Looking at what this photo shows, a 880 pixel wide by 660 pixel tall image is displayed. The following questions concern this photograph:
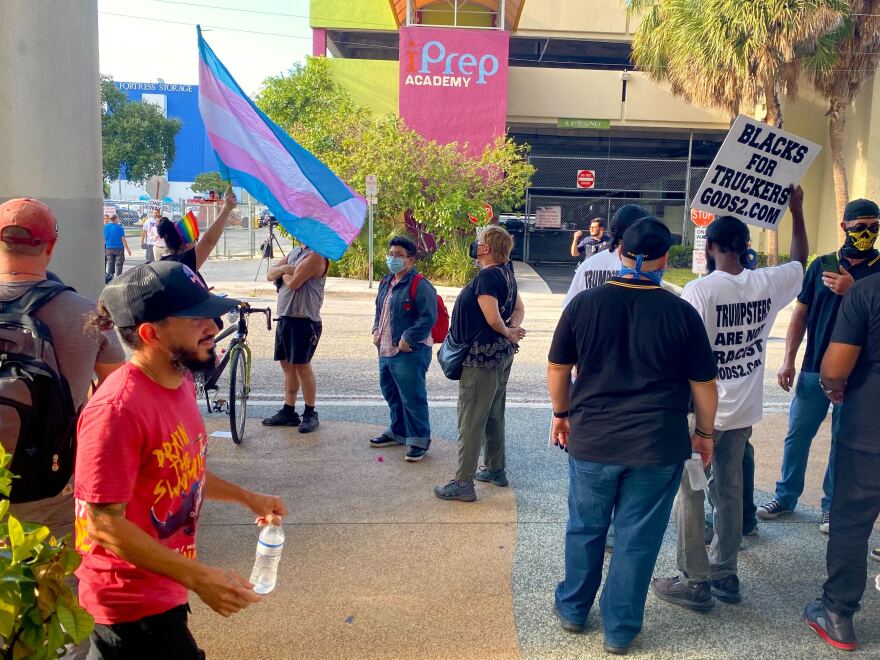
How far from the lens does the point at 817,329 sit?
16.6 feet

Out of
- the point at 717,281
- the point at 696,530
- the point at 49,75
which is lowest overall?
the point at 696,530

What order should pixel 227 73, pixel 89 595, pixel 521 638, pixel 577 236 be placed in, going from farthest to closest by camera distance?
pixel 577 236, pixel 227 73, pixel 521 638, pixel 89 595

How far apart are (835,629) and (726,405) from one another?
1142mm

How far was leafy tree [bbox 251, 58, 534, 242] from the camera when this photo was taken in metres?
22.0

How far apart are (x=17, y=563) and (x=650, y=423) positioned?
259cm

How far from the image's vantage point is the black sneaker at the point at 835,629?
12.4 feet

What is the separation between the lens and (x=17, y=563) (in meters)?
1.72

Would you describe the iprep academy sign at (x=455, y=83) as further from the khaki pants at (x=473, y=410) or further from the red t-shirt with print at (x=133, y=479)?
the red t-shirt with print at (x=133, y=479)

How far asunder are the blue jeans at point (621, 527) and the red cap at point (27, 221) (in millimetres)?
2407

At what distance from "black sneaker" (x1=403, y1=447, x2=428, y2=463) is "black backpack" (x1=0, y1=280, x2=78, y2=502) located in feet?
12.6

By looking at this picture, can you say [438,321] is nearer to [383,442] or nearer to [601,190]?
[383,442]

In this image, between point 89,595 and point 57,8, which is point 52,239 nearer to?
point 89,595

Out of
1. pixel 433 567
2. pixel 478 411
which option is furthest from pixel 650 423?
pixel 478 411

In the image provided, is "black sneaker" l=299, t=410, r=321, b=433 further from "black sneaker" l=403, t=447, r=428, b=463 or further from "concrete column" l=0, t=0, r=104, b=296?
"concrete column" l=0, t=0, r=104, b=296
